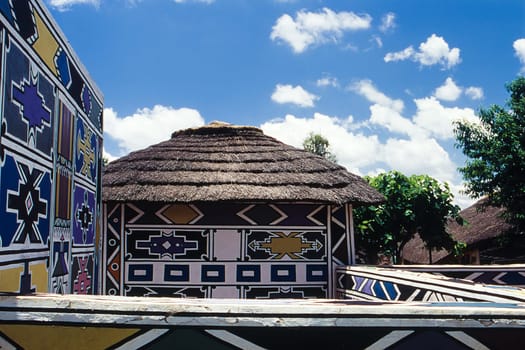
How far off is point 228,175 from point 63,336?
5.67 metres

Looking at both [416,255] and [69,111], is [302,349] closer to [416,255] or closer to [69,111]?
[69,111]

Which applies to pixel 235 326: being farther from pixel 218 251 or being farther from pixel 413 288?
pixel 218 251

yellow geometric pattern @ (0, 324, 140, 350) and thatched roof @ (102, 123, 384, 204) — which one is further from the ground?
thatched roof @ (102, 123, 384, 204)

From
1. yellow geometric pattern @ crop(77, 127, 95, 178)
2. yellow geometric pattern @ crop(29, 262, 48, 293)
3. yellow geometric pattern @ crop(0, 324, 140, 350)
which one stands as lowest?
yellow geometric pattern @ crop(0, 324, 140, 350)

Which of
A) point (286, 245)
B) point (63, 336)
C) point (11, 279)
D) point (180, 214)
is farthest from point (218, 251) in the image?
point (63, 336)

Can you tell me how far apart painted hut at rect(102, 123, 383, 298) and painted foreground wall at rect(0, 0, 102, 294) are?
118 inches

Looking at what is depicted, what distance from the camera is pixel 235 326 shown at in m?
1.42

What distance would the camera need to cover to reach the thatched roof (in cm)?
647

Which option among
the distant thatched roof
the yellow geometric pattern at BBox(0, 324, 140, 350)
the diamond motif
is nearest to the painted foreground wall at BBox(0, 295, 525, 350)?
the yellow geometric pattern at BBox(0, 324, 140, 350)

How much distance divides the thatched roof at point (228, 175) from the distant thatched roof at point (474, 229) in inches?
236

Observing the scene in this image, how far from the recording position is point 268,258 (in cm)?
661

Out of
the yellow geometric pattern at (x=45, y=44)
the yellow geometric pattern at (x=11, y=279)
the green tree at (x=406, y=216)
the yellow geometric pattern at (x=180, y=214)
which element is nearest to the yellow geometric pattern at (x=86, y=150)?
the yellow geometric pattern at (x=45, y=44)

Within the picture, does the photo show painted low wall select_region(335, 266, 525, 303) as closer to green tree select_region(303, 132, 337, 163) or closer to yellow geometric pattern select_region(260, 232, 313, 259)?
yellow geometric pattern select_region(260, 232, 313, 259)

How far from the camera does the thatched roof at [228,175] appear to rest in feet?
21.2
